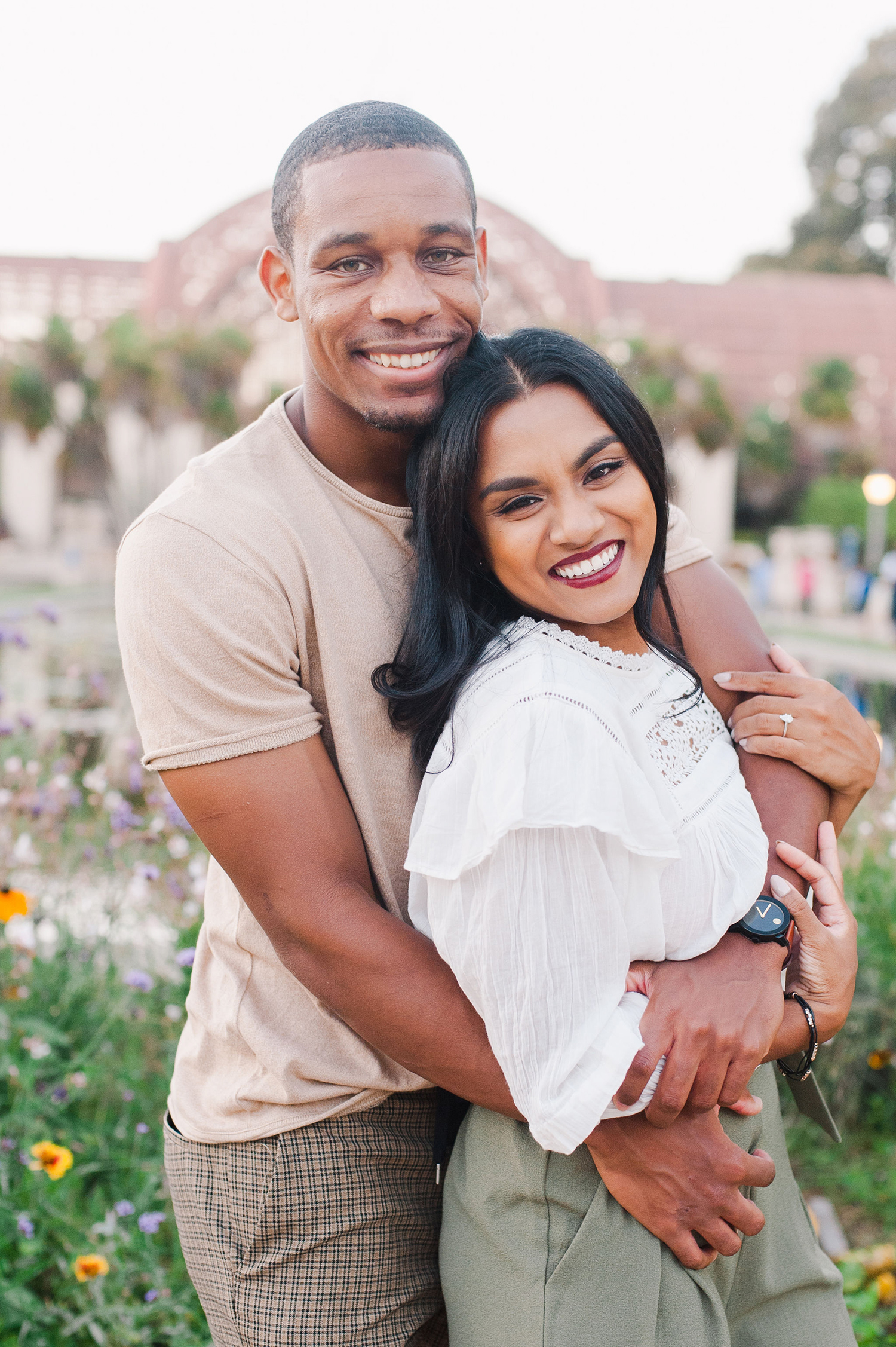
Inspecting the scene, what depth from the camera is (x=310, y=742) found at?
1.68 meters

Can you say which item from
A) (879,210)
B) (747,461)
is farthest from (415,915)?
(879,210)

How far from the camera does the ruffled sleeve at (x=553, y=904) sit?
1.46 m

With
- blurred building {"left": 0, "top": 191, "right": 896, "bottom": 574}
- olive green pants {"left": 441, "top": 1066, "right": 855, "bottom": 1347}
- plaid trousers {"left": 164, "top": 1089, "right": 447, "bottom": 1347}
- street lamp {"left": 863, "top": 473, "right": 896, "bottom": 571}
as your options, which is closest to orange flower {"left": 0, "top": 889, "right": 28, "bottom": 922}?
plaid trousers {"left": 164, "top": 1089, "right": 447, "bottom": 1347}

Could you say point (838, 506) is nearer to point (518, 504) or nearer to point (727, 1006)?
point (518, 504)

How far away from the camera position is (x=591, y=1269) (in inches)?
61.7

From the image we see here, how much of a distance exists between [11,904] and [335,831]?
1.41 m

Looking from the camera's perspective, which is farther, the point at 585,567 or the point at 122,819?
the point at 122,819

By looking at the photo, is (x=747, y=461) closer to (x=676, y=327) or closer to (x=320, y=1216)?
(x=676, y=327)

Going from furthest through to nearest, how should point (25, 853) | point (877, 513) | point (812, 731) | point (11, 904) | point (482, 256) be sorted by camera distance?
point (877, 513)
point (25, 853)
point (11, 904)
point (482, 256)
point (812, 731)

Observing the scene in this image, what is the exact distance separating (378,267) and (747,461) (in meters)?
26.9

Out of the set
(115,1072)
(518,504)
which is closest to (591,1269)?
(518,504)

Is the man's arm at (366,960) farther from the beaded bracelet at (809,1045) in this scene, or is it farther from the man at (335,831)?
the beaded bracelet at (809,1045)

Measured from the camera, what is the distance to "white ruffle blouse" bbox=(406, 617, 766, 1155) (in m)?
1.46

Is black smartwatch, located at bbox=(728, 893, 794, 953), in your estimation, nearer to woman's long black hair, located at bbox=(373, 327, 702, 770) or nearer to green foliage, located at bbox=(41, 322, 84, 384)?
woman's long black hair, located at bbox=(373, 327, 702, 770)
